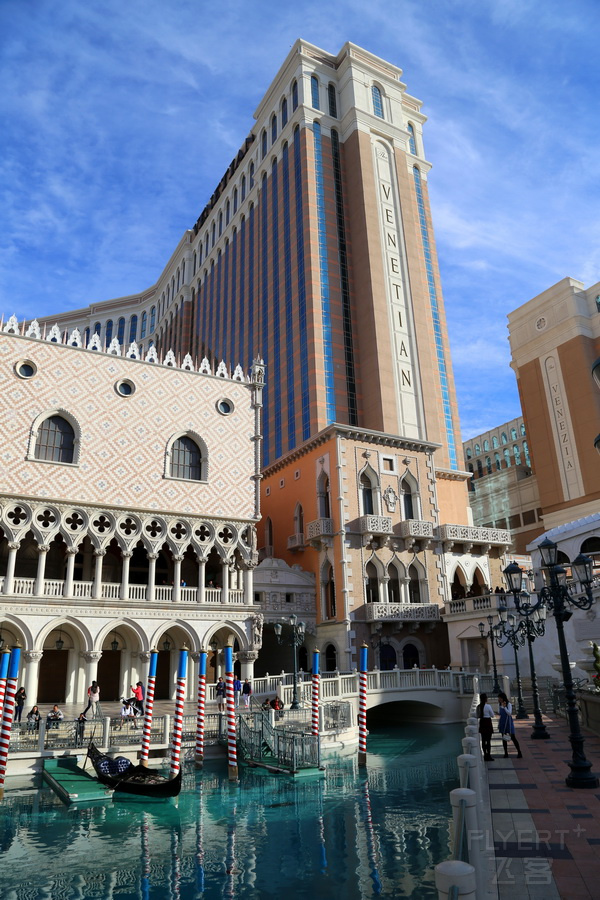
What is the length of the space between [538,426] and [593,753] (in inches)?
1714

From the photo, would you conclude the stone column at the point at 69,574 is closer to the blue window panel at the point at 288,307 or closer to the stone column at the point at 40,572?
the stone column at the point at 40,572

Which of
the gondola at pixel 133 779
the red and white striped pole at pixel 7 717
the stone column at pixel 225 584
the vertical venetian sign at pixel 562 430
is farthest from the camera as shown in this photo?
the vertical venetian sign at pixel 562 430

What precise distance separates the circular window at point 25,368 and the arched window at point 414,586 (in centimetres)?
1922

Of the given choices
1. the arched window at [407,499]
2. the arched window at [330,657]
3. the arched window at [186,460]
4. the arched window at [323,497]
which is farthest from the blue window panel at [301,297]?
the arched window at [330,657]

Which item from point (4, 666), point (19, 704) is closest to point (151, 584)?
point (19, 704)

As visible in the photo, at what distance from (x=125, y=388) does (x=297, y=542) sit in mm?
11589

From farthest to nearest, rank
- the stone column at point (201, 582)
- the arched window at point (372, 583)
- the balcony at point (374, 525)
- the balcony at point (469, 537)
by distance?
the balcony at point (469, 537)
the arched window at point (372, 583)
the balcony at point (374, 525)
the stone column at point (201, 582)

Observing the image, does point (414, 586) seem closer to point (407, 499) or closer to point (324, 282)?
point (407, 499)

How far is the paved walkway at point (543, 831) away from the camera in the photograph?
6031 millimetres

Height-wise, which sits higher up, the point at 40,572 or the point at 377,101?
the point at 377,101

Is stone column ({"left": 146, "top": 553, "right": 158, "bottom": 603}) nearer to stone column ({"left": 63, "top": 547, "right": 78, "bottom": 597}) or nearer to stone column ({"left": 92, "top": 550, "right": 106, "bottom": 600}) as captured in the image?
stone column ({"left": 92, "top": 550, "right": 106, "bottom": 600})

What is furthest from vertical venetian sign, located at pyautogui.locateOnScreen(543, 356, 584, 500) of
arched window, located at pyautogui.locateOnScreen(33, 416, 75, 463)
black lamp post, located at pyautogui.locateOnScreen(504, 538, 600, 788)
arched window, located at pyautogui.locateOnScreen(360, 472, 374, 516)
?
arched window, located at pyautogui.locateOnScreen(33, 416, 75, 463)

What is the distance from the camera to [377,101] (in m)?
53.3

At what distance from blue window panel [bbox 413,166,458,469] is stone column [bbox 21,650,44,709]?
104ft
